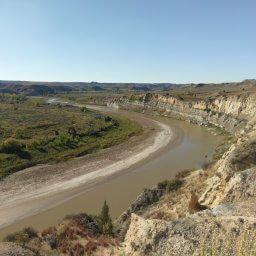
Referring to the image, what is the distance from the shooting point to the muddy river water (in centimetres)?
1861

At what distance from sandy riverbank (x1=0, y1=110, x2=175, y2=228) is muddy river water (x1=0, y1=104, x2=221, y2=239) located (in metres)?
0.91

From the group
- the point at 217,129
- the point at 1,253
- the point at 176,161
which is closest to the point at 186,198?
the point at 1,253

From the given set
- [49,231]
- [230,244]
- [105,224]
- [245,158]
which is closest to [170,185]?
[245,158]

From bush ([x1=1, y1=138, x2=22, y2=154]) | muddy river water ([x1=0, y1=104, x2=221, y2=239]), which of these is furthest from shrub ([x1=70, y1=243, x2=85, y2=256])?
bush ([x1=1, y1=138, x2=22, y2=154])

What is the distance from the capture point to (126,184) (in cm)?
2431

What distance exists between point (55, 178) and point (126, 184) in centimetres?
847

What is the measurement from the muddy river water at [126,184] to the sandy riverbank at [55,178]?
91 cm

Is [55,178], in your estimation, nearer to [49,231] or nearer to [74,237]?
[49,231]

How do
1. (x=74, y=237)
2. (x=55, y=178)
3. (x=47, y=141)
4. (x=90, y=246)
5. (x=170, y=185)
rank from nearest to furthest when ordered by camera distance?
(x=90, y=246), (x=74, y=237), (x=170, y=185), (x=55, y=178), (x=47, y=141)

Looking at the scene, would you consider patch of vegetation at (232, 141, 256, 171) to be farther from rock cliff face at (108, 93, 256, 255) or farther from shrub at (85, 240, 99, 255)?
shrub at (85, 240, 99, 255)

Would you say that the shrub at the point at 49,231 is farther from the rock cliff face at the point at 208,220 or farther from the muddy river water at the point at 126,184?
the rock cliff face at the point at 208,220

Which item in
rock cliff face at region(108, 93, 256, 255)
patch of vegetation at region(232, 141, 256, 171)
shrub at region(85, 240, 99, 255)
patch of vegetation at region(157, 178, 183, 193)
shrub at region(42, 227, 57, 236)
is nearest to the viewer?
rock cliff face at region(108, 93, 256, 255)

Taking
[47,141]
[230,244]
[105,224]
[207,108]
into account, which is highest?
[207,108]

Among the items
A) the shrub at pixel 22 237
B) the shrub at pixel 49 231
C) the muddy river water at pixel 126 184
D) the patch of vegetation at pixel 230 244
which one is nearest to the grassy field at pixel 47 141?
the muddy river water at pixel 126 184
